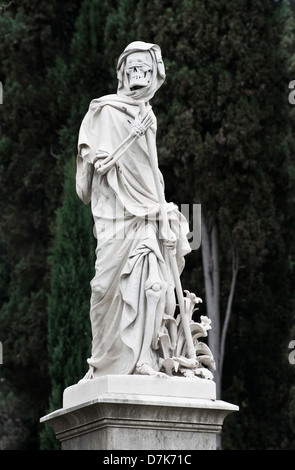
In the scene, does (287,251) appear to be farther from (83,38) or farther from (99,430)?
(99,430)

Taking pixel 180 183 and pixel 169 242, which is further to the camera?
pixel 180 183

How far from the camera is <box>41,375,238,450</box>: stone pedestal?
9.41 m

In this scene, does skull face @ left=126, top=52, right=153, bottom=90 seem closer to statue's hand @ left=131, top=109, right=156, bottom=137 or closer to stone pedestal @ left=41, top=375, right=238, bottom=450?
statue's hand @ left=131, top=109, right=156, bottom=137

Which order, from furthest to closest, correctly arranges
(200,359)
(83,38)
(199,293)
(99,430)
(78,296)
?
(83,38)
(199,293)
(78,296)
(200,359)
(99,430)

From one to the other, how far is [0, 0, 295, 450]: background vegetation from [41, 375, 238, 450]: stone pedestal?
38.0ft

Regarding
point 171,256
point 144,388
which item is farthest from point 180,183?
point 144,388

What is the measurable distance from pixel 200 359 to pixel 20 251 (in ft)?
56.6

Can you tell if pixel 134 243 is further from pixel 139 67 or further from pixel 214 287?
pixel 214 287

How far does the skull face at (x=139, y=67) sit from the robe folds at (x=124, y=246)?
17 centimetres

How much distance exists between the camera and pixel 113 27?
2556cm

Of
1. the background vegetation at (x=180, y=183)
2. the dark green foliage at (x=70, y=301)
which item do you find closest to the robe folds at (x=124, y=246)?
the dark green foliage at (x=70, y=301)

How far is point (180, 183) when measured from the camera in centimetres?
2400

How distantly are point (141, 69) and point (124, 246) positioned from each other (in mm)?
1549

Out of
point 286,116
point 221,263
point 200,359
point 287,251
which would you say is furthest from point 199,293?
point 200,359
